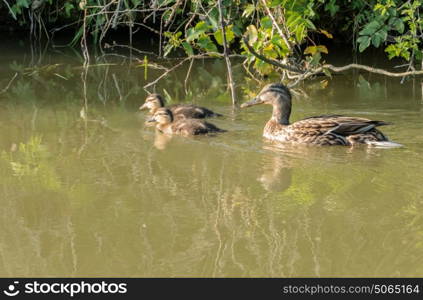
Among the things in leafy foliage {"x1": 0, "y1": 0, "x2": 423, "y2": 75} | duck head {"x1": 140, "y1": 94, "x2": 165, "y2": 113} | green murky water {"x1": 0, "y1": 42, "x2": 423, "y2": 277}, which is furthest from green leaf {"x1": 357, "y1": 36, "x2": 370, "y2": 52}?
duck head {"x1": 140, "y1": 94, "x2": 165, "y2": 113}

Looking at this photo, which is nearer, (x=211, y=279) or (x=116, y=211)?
(x=211, y=279)

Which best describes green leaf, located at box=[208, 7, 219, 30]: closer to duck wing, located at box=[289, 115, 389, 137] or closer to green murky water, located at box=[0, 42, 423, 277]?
green murky water, located at box=[0, 42, 423, 277]

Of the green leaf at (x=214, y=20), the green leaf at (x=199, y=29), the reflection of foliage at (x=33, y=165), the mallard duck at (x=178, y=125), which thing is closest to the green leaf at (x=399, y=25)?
the green leaf at (x=214, y=20)

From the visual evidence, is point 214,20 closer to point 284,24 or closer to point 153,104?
point 153,104

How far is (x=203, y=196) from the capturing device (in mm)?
5750

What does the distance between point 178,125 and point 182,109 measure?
53 cm

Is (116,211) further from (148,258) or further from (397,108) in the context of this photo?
(397,108)

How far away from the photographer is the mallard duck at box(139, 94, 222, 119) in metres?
8.07

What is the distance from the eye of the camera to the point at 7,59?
1205 cm

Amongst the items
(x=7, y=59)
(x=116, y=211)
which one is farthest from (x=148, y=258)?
(x=7, y=59)

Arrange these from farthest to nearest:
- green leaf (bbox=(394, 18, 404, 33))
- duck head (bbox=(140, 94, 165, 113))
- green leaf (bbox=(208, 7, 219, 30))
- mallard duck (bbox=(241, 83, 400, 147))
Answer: green leaf (bbox=(394, 18, 404, 33)) → duck head (bbox=(140, 94, 165, 113)) → green leaf (bbox=(208, 7, 219, 30)) → mallard duck (bbox=(241, 83, 400, 147))

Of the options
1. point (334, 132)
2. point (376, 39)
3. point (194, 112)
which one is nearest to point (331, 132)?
point (334, 132)

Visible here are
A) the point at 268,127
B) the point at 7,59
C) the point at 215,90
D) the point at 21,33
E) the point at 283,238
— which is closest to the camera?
the point at 283,238

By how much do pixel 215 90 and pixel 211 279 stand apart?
18.1 ft
